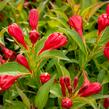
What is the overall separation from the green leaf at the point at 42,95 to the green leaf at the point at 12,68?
0.09 metres

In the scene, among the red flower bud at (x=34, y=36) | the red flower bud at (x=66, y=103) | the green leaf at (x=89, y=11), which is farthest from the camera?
the green leaf at (x=89, y=11)

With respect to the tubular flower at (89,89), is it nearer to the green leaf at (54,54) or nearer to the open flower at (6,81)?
the green leaf at (54,54)

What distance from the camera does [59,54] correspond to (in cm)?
130

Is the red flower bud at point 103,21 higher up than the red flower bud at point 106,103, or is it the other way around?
the red flower bud at point 103,21

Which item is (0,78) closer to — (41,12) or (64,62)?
(64,62)

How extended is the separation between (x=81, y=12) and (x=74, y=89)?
1.87ft

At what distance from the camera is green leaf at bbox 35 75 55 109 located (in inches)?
49.5

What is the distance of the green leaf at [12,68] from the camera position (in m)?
1.27

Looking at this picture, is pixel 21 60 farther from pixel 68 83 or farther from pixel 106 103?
pixel 106 103

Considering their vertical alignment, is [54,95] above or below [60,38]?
below

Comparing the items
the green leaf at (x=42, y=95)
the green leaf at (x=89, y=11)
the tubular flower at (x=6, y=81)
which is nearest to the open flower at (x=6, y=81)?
the tubular flower at (x=6, y=81)

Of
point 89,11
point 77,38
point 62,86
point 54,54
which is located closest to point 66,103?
point 62,86

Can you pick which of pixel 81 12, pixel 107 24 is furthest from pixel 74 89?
pixel 81 12

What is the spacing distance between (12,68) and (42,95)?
0.13m
